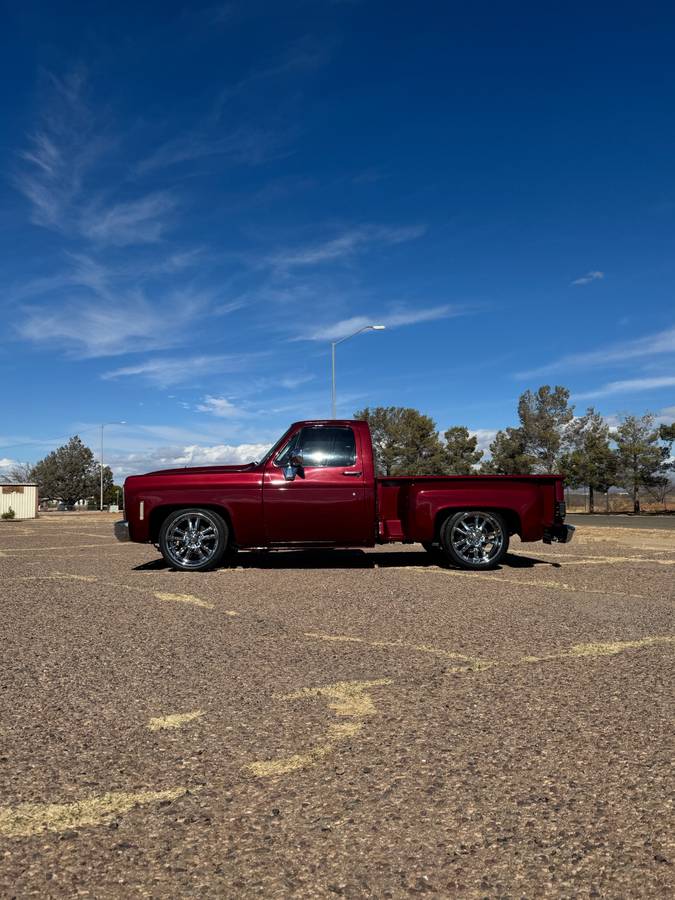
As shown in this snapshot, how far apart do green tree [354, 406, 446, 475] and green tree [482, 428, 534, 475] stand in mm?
6894

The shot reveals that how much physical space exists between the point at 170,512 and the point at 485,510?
4.42 metres

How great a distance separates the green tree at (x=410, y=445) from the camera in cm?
5816

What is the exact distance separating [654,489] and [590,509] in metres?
5.19

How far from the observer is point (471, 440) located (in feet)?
199

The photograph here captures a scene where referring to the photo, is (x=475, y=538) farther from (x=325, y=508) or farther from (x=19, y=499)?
(x=19, y=499)

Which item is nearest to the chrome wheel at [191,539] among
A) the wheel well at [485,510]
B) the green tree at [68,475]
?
the wheel well at [485,510]

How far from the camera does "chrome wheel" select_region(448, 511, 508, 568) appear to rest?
9578 mm

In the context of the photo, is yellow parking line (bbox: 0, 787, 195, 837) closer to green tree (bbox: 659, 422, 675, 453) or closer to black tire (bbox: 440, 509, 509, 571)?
black tire (bbox: 440, 509, 509, 571)

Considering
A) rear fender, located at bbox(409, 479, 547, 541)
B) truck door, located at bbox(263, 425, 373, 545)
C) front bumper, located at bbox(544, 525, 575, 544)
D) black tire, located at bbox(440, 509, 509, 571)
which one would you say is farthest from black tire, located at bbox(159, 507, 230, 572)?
front bumper, located at bbox(544, 525, 575, 544)

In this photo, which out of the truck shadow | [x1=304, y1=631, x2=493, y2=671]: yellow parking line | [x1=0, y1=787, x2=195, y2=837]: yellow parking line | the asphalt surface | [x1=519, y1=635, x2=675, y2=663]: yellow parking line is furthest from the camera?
the truck shadow

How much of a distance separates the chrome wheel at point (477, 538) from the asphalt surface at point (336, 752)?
2.87m

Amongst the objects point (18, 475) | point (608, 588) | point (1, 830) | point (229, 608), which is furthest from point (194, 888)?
point (18, 475)

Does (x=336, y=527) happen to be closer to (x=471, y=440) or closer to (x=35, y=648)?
(x=35, y=648)

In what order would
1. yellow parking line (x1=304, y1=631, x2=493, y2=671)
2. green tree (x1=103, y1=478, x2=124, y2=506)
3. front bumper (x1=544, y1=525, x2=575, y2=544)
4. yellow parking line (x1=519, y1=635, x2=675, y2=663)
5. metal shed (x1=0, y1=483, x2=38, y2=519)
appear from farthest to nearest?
1. green tree (x1=103, y1=478, x2=124, y2=506)
2. metal shed (x1=0, y1=483, x2=38, y2=519)
3. front bumper (x1=544, y1=525, x2=575, y2=544)
4. yellow parking line (x1=519, y1=635, x2=675, y2=663)
5. yellow parking line (x1=304, y1=631, x2=493, y2=671)
